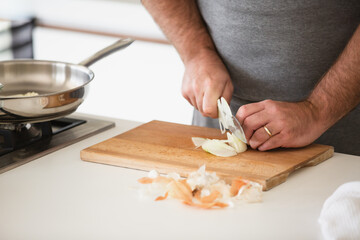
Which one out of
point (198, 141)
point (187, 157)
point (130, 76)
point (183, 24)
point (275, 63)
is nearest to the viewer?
point (187, 157)

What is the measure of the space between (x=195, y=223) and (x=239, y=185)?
15 centimetres

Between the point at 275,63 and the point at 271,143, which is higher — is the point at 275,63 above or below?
above

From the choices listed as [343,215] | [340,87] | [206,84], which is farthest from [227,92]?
[343,215]

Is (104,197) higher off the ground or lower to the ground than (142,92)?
higher

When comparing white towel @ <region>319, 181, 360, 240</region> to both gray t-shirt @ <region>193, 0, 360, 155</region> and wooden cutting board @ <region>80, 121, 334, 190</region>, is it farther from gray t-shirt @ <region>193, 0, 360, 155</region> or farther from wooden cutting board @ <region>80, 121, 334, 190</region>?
gray t-shirt @ <region>193, 0, 360, 155</region>

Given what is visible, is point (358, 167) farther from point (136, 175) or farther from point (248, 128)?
point (136, 175)

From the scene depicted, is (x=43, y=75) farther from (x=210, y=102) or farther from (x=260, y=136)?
(x=260, y=136)

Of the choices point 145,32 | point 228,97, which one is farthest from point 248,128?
point 145,32

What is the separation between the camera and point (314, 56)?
5.05 feet

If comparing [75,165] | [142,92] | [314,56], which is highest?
[314,56]

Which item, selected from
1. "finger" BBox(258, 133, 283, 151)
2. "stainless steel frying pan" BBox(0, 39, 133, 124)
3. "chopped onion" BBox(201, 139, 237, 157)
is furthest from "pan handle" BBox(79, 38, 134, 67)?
"finger" BBox(258, 133, 283, 151)

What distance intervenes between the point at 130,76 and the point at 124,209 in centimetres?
242

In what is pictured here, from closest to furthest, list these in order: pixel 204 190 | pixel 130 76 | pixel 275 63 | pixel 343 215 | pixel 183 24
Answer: pixel 343 215 < pixel 204 190 < pixel 275 63 < pixel 183 24 < pixel 130 76

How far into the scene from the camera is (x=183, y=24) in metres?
1.73
